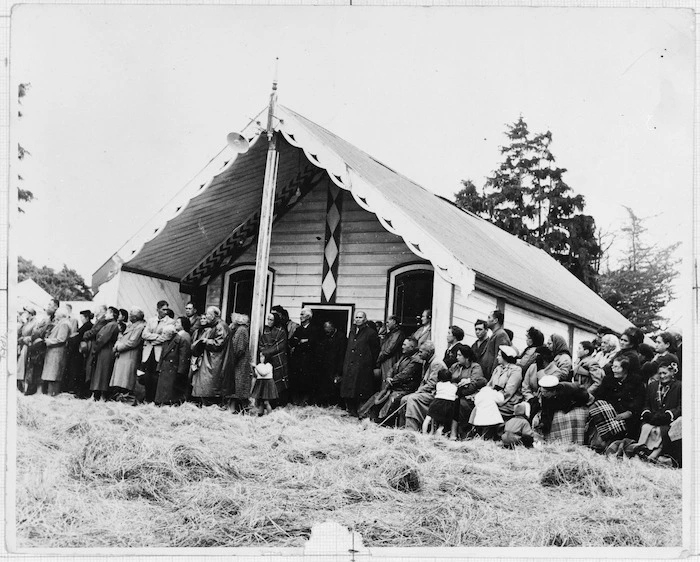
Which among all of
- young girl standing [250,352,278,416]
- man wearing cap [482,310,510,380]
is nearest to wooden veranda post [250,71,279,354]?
young girl standing [250,352,278,416]

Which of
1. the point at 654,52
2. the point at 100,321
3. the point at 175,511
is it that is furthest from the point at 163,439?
the point at 654,52

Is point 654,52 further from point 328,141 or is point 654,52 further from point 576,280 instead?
point 576,280

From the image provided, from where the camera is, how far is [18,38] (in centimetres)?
840

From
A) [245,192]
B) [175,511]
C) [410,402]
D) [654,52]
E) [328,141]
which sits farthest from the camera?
[245,192]

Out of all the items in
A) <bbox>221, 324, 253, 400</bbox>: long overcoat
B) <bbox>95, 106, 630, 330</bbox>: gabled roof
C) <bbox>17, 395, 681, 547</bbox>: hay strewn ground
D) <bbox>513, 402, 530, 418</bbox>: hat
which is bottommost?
<bbox>17, 395, 681, 547</bbox>: hay strewn ground

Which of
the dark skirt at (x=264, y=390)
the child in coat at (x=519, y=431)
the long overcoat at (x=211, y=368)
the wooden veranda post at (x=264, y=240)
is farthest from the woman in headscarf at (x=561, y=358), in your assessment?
the long overcoat at (x=211, y=368)

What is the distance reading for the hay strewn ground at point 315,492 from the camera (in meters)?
7.21

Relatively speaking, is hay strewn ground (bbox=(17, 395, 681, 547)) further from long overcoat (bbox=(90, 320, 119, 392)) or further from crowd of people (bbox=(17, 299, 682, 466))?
long overcoat (bbox=(90, 320, 119, 392))

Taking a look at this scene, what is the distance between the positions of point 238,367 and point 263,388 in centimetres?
43

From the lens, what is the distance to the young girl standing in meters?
10.7

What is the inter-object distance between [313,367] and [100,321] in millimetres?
3104

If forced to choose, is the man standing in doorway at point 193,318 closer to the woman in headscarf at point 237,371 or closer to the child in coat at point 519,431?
the woman in headscarf at point 237,371

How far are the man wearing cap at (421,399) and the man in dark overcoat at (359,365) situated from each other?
3.09 feet

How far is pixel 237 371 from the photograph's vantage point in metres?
10.8
